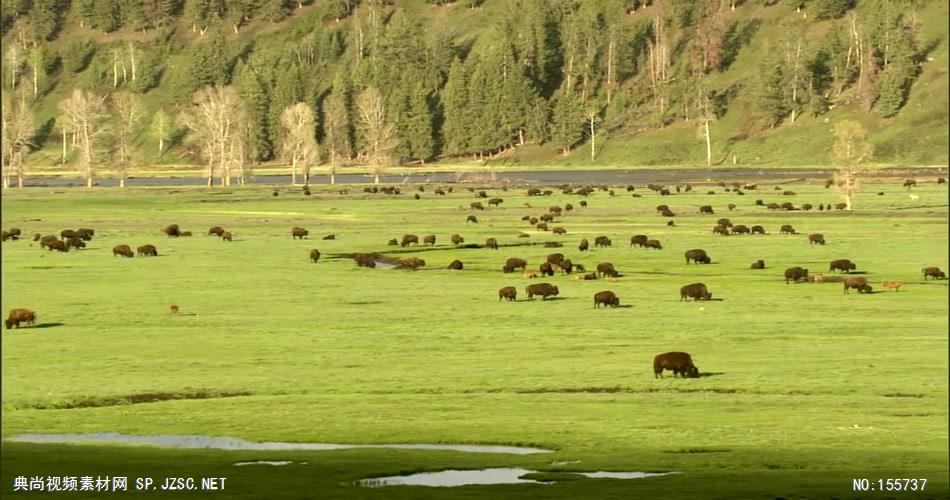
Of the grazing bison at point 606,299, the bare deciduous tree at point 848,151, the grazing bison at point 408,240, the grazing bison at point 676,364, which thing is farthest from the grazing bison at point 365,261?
the bare deciduous tree at point 848,151

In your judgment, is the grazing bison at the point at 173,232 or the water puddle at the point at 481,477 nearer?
the water puddle at the point at 481,477

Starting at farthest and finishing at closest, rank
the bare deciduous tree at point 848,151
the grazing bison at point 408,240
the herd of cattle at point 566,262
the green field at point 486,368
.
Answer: the bare deciduous tree at point 848,151, the grazing bison at point 408,240, the herd of cattle at point 566,262, the green field at point 486,368

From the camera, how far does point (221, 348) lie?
44.9 metres

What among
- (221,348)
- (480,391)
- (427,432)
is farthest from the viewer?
(221,348)

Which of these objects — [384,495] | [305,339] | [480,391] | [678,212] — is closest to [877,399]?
[480,391]

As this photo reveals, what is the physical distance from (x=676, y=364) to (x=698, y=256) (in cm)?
3432

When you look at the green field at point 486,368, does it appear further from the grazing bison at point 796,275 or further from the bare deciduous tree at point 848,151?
the bare deciduous tree at point 848,151

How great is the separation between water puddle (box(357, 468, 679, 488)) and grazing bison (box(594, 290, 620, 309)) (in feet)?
86.9

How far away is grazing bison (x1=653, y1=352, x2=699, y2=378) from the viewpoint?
38188 mm

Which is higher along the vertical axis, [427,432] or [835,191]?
[835,191]

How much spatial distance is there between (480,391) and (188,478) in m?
12.8

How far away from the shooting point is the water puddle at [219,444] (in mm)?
30047

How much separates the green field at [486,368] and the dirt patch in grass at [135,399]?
11cm

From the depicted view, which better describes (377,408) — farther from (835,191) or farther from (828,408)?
(835,191)
